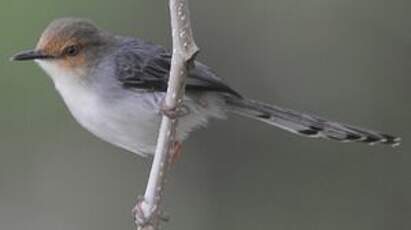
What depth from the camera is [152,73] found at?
717cm

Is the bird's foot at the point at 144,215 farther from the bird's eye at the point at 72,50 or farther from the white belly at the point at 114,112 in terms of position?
the bird's eye at the point at 72,50

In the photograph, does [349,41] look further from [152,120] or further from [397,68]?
[152,120]

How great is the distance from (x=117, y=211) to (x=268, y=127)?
1.46 metres

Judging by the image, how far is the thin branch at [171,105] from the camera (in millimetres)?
5367

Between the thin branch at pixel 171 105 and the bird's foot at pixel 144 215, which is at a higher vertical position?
the thin branch at pixel 171 105

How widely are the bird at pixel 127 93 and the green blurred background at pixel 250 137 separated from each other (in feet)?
8.41

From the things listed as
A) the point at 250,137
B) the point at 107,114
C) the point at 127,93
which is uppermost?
the point at 250,137

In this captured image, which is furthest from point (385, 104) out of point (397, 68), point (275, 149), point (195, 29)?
point (195, 29)

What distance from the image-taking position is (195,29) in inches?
395

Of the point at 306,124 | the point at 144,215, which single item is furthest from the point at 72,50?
the point at 144,215

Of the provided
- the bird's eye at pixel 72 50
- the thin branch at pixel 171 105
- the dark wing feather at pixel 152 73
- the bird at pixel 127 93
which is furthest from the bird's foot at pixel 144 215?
the bird's eye at pixel 72 50

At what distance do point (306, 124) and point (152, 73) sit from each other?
0.94 m

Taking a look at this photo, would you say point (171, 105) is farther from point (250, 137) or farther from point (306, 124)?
point (250, 137)

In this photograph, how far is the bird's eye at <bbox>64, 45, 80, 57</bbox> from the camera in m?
6.99
